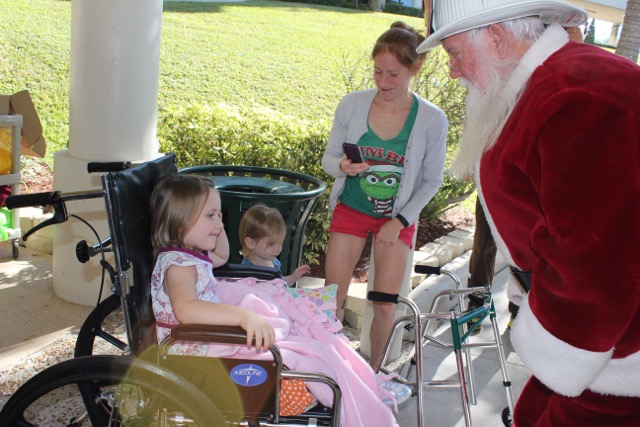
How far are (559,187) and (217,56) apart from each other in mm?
12795

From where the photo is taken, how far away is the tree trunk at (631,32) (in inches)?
252

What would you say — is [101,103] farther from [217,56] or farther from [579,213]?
[217,56]

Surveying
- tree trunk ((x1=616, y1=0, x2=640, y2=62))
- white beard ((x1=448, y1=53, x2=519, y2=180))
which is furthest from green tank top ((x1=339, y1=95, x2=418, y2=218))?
tree trunk ((x1=616, y1=0, x2=640, y2=62))

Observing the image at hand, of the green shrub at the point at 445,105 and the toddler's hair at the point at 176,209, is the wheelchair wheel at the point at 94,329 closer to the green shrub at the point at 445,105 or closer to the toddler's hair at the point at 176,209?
the toddler's hair at the point at 176,209

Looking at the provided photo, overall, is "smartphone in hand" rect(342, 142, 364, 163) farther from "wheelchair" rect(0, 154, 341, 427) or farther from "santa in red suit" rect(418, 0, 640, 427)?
"santa in red suit" rect(418, 0, 640, 427)

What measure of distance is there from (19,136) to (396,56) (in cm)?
289

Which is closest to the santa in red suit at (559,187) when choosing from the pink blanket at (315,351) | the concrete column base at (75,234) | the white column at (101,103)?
the pink blanket at (315,351)

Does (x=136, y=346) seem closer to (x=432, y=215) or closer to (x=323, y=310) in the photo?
(x=323, y=310)

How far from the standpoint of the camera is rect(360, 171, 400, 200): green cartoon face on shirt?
392cm

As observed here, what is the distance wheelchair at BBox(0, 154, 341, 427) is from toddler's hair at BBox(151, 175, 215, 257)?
8 centimetres

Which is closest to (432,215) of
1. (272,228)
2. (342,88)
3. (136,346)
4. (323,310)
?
(272,228)

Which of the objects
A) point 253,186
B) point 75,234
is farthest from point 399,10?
point 253,186

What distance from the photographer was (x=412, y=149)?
3.83 meters

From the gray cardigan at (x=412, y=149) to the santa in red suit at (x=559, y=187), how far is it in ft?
5.80
